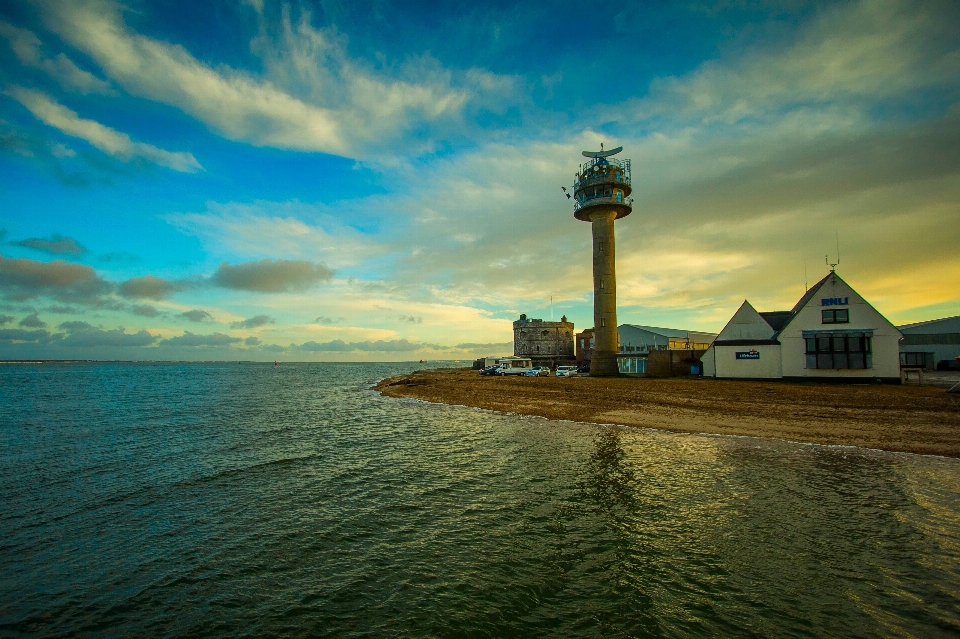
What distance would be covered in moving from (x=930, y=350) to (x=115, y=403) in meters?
104

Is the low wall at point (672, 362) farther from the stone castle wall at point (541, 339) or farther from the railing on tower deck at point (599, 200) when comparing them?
the stone castle wall at point (541, 339)

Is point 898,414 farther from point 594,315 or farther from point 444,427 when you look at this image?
point 594,315

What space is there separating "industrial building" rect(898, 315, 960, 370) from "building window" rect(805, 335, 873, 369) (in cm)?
2591

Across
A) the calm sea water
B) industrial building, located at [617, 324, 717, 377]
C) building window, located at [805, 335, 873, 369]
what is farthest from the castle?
the calm sea water

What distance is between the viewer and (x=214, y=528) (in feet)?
39.1

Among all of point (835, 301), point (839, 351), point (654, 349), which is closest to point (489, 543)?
point (839, 351)

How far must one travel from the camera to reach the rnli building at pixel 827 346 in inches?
1609

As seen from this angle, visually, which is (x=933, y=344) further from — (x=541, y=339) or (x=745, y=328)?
(x=541, y=339)

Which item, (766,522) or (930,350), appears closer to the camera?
(766,522)

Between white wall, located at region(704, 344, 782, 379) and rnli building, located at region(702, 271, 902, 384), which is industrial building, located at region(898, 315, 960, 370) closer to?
rnli building, located at region(702, 271, 902, 384)

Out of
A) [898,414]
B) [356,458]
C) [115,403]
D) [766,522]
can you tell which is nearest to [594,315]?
[898,414]

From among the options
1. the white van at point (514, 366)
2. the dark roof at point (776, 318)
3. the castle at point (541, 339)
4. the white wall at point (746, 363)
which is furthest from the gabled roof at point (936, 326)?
the castle at point (541, 339)

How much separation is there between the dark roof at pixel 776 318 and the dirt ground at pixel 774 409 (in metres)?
11.0

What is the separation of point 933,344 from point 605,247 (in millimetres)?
47740
